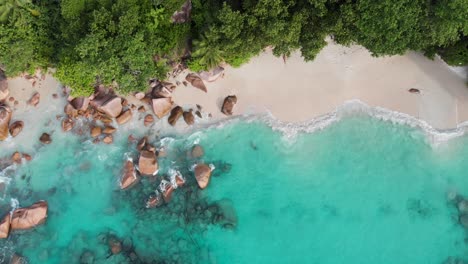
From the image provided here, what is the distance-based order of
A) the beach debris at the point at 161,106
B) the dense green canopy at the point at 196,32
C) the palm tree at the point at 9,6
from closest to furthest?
the dense green canopy at the point at 196,32, the palm tree at the point at 9,6, the beach debris at the point at 161,106

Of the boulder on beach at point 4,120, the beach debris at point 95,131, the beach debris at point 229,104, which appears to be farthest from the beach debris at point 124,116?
the boulder on beach at point 4,120

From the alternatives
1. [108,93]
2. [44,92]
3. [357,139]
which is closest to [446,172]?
[357,139]

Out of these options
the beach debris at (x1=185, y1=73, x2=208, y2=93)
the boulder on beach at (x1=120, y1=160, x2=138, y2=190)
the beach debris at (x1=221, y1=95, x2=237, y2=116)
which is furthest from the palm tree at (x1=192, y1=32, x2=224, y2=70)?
the boulder on beach at (x1=120, y1=160, x2=138, y2=190)

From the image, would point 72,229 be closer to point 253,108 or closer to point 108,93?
point 108,93

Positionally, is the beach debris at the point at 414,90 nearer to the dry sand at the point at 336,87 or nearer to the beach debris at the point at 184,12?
the dry sand at the point at 336,87

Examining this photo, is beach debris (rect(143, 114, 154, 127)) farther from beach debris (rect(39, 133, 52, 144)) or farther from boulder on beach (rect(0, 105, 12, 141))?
boulder on beach (rect(0, 105, 12, 141))

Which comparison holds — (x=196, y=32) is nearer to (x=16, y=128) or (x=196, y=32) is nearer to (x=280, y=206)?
(x=280, y=206)
